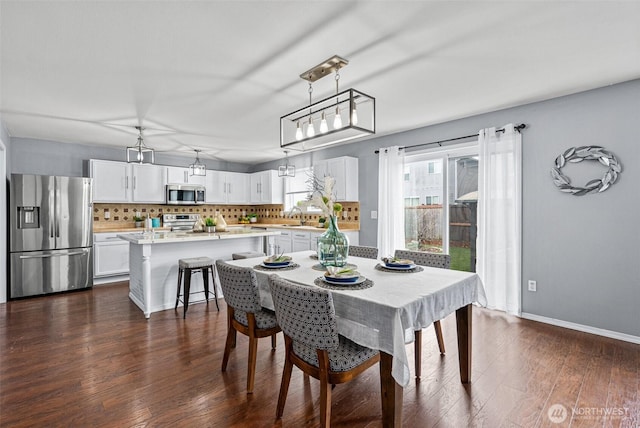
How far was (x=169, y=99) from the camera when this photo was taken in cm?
328

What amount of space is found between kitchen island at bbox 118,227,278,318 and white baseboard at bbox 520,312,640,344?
3.36 meters

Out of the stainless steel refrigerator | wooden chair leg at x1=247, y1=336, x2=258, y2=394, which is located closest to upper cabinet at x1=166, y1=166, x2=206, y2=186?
the stainless steel refrigerator

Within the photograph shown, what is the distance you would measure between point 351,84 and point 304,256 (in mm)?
1653

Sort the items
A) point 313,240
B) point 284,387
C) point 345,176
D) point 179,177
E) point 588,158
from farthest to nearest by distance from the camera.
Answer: point 179,177 → point 313,240 → point 345,176 → point 588,158 → point 284,387

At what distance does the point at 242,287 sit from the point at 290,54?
1695mm

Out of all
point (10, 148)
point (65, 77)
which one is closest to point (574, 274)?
point (65, 77)

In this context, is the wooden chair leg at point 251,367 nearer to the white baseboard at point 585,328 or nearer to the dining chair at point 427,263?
the dining chair at point 427,263

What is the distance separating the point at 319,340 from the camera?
1611 millimetres

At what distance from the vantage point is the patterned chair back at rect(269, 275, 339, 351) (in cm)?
157

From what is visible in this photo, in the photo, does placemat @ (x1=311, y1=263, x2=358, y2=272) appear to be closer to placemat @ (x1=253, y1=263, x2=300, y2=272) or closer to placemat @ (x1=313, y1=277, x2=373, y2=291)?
placemat @ (x1=253, y1=263, x2=300, y2=272)

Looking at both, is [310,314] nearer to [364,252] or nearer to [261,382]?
[261,382]

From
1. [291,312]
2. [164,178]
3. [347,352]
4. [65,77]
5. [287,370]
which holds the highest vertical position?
[65,77]

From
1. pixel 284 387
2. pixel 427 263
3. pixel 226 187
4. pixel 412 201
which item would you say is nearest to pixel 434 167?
pixel 412 201

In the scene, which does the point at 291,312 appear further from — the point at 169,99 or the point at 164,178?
the point at 164,178
